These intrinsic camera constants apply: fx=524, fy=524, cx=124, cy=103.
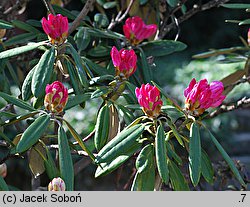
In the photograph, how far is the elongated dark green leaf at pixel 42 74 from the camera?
1.28 m

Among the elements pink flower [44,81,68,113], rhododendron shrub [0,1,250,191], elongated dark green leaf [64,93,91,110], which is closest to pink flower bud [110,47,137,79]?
rhododendron shrub [0,1,250,191]

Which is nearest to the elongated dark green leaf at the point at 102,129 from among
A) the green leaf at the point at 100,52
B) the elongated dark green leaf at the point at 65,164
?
the elongated dark green leaf at the point at 65,164

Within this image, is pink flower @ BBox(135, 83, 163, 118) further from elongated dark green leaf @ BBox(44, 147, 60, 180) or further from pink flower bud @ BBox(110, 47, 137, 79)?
elongated dark green leaf @ BBox(44, 147, 60, 180)

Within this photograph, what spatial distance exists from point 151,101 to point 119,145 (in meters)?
0.12

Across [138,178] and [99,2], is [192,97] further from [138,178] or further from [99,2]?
[99,2]

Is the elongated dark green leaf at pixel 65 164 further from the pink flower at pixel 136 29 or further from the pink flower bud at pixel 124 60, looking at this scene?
the pink flower at pixel 136 29

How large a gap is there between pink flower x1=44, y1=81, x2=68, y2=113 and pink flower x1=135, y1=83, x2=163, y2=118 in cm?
18

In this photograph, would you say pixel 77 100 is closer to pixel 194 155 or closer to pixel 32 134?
pixel 32 134

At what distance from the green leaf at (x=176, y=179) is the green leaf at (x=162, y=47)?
542 mm

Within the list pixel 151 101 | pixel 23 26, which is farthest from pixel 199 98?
pixel 23 26

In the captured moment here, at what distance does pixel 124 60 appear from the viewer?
4.52 ft

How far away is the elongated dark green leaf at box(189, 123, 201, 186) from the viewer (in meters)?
1.12

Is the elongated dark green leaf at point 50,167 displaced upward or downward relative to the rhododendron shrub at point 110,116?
downward
